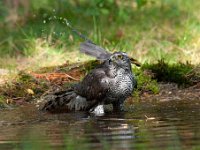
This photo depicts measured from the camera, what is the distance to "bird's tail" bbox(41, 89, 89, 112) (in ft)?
28.9

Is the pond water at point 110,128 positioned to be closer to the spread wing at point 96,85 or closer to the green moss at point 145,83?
the spread wing at point 96,85

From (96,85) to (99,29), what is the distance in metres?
4.87

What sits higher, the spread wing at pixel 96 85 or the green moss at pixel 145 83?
the green moss at pixel 145 83

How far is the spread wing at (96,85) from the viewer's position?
8414 mm

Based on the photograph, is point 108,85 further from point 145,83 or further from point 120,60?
point 145,83

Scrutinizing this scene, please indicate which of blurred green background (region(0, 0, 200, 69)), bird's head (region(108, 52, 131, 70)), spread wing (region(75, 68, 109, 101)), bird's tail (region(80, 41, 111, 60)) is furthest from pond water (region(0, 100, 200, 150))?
blurred green background (region(0, 0, 200, 69))

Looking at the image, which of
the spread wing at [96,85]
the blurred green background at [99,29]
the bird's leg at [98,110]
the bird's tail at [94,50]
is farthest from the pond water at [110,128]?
the blurred green background at [99,29]

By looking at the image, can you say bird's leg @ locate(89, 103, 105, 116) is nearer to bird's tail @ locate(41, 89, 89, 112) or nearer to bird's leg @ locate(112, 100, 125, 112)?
bird's leg @ locate(112, 100, 125, 112)

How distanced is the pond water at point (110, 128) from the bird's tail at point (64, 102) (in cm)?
20

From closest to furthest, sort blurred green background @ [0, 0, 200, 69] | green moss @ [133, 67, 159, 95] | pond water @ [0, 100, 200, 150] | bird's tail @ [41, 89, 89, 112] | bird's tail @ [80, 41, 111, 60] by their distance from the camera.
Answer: pond water @ [0, 100, 200, 150] → bird's tail @ [41, 89, 89, 112] → bird's tail @ [80, 41, 111, 60] → green moss @ [133, 67, 159, 95] → blurred green background @ [0, 0, 200, 69]

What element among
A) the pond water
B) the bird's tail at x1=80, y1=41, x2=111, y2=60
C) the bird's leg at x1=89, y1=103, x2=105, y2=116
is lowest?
the pond water

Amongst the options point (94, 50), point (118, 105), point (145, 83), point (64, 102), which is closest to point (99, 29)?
point (145, 83)

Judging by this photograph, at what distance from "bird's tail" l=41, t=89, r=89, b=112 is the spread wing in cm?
17

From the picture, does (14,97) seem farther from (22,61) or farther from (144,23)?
(144,23)
